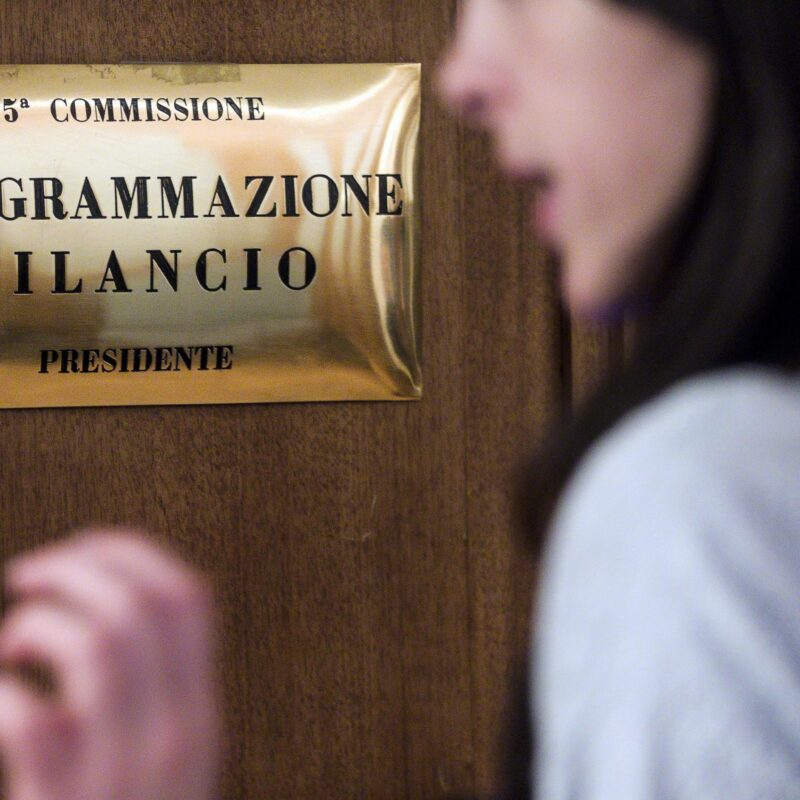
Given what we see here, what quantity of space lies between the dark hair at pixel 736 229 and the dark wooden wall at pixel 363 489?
43.6 inches

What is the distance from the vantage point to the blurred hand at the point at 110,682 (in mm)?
316

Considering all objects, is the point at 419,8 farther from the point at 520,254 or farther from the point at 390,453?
the point at 390,453

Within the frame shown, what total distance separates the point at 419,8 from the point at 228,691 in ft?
3.35

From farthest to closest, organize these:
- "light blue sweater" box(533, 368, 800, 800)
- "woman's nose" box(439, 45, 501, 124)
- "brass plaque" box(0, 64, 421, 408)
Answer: "brass plaque" box(0, 64, 421, 408) → "woman's nose" box(439, 45, 501, 124) → "light blue sweater" box(533, 368, 800, 800)

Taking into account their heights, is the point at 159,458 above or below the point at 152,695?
above

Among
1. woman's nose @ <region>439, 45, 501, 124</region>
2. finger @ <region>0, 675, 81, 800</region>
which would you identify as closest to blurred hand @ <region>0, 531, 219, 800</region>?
finger @ <region>0, 675, 81, 800</region>

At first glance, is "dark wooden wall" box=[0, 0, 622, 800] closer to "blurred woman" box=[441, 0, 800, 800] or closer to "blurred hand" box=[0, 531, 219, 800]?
"blurred woman" box=[441, 0, 800, 800]

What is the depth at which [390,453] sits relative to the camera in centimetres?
154

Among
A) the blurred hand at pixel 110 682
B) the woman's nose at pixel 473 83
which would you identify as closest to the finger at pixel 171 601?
the blurred hand at pixel 110 682

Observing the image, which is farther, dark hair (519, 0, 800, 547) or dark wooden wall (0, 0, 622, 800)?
dark wooden wall (0, 0, 622, 800)

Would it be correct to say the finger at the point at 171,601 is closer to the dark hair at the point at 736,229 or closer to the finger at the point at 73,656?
the finger at the point at 73,656

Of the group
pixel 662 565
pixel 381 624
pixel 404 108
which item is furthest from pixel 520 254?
pixel 662 565

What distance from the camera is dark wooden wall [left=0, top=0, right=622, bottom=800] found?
1496 millimetres

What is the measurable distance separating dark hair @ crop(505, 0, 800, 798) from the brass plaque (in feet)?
3.68
